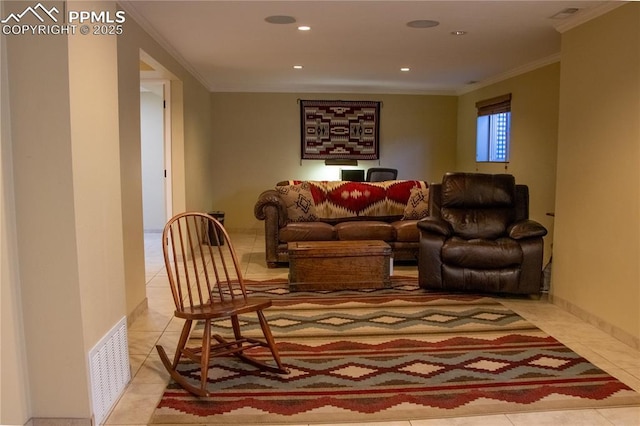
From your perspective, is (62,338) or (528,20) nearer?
(62,338)

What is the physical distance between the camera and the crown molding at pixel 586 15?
12.0 feet

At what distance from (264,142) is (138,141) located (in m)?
4.56

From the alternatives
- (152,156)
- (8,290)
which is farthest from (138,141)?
(152,156)

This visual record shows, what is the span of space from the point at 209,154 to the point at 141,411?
605cm

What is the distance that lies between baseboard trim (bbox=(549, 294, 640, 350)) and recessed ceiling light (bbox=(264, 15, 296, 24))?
3.07 m

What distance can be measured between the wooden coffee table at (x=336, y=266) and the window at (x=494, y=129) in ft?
10.5

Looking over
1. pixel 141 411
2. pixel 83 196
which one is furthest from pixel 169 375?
pixel 83 196

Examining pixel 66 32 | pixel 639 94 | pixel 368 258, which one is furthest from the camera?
pixel 368 258

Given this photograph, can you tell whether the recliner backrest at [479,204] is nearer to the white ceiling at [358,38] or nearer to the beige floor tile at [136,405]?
the white ceiling at [358,38]

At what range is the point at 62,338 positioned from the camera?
92.2 inches

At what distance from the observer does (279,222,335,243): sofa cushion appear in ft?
19.1

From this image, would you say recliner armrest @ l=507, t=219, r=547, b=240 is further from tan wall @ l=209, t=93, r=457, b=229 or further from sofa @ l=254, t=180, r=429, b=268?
tan wall @ l=209, t=93, r=457, b=229

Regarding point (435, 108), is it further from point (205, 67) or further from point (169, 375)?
point (169, 375)

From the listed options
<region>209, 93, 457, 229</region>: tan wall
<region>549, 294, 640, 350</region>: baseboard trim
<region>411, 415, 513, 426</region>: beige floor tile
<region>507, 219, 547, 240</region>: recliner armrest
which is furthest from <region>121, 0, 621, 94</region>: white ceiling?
<region>411, 415, 513, 426</region>: beige floor tile
